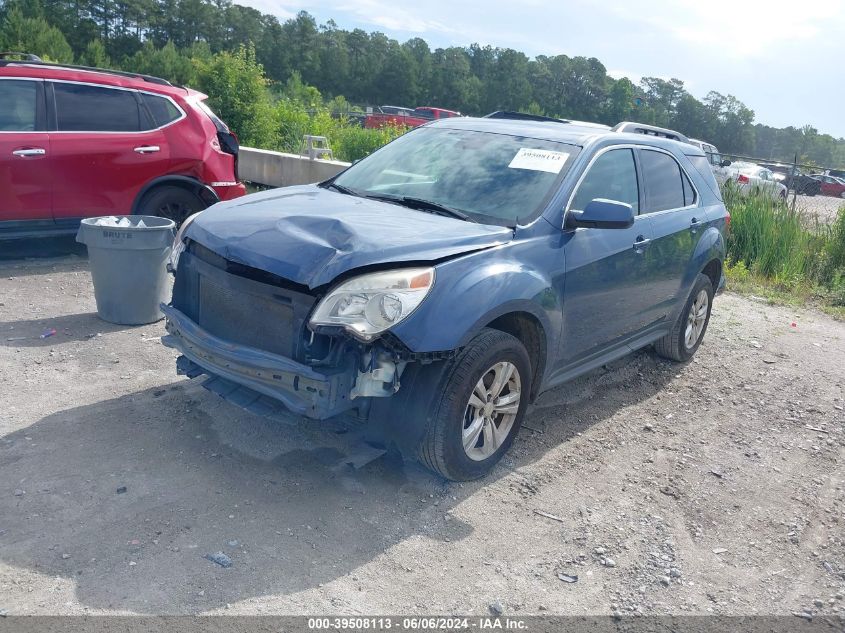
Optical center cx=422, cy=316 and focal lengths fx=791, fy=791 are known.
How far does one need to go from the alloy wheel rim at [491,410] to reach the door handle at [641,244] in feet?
4.93

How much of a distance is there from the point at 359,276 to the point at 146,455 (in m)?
1.62

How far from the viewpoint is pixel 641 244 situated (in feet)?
17.6

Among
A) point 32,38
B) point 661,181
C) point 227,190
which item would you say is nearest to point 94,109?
point 227,190

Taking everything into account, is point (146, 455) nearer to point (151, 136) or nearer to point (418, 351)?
point (418, 351)

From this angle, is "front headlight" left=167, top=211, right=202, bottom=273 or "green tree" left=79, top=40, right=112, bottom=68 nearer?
"front headlight" left=167, top=211, right=202, bottom=273

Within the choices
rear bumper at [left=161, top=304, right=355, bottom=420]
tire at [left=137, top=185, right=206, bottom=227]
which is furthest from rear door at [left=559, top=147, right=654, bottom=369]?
tire at [left=137, top=185, right=206, bottom=227]

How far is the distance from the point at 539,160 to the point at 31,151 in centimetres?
517

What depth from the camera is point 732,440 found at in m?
5.40

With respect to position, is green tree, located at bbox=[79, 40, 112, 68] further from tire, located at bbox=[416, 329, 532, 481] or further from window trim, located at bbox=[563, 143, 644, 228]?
tire, located at bbox=[416, 329, 532, 481]

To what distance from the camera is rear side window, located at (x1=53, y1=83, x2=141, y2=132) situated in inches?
307

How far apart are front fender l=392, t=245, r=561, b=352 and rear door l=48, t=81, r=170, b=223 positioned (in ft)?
16.9

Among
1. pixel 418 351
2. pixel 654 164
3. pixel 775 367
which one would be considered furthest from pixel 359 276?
pixel 775 367

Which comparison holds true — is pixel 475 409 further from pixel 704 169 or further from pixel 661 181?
pixel 704 169

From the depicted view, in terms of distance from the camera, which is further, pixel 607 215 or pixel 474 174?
pixel 474 174
